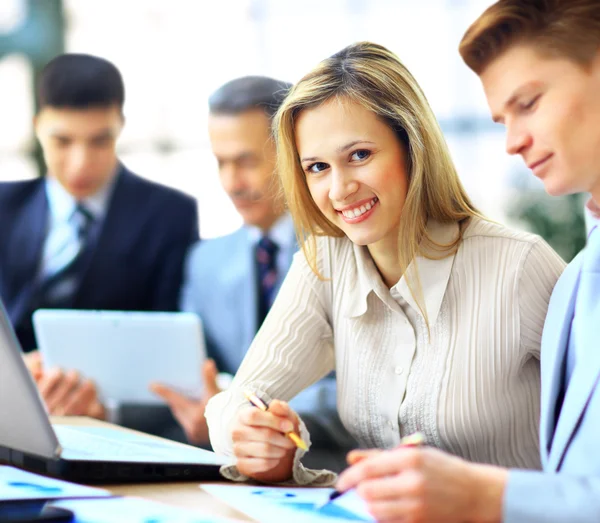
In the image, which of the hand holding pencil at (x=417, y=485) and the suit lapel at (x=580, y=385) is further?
the suit lapel at (x=580, y=385)

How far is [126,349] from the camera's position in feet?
6.32

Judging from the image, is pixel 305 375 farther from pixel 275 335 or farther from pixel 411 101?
pixel 411 101

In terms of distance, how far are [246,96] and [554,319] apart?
1.33 meters

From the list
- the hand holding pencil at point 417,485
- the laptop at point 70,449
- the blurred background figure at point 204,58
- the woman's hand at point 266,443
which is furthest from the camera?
the blurred background figure at point 204,58

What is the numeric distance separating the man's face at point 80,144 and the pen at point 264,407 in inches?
60.3

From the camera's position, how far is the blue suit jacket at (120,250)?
8.48 ft

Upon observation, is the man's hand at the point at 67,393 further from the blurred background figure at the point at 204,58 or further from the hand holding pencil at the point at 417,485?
the blurred background figure at the point at 204,58

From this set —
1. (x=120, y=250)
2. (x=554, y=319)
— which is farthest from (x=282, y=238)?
(x=554, y=319)

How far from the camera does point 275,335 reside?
4.87 feet

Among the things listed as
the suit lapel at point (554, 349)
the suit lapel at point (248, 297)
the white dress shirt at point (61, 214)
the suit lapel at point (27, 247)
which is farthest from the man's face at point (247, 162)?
the suit lapel at point (554, 349)

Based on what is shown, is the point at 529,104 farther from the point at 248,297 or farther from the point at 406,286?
the point at 248,297

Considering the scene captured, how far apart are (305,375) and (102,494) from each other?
50 cm

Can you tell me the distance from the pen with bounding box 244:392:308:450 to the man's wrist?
343 millimetres

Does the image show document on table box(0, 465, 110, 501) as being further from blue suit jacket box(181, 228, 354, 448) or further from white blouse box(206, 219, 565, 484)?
blue suit jacket box(181, 228, 354, 448)
